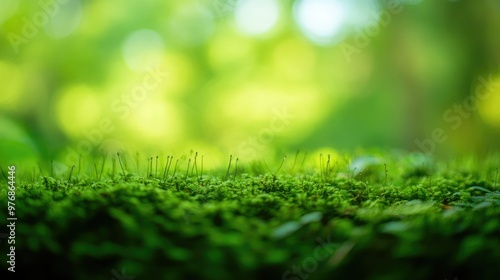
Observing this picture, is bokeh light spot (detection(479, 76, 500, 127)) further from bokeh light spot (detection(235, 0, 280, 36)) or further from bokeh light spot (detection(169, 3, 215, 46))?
bokeh light spot (detection(169, 3, 215, 46))

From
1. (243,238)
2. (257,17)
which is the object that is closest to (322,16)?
(257,17)

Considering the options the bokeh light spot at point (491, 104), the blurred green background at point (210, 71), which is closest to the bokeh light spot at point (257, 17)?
the blurred green background at point (210, 71)

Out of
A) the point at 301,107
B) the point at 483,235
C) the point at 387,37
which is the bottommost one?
the point at 483,235

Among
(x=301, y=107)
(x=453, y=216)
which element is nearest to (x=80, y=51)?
(x=301, y=107)

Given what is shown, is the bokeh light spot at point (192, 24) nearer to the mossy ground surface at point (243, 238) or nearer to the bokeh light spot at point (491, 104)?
the bokeh light spot at point (491, 104)

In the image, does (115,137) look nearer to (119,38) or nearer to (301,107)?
(119,38)

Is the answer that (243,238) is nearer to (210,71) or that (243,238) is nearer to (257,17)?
(257,17)
